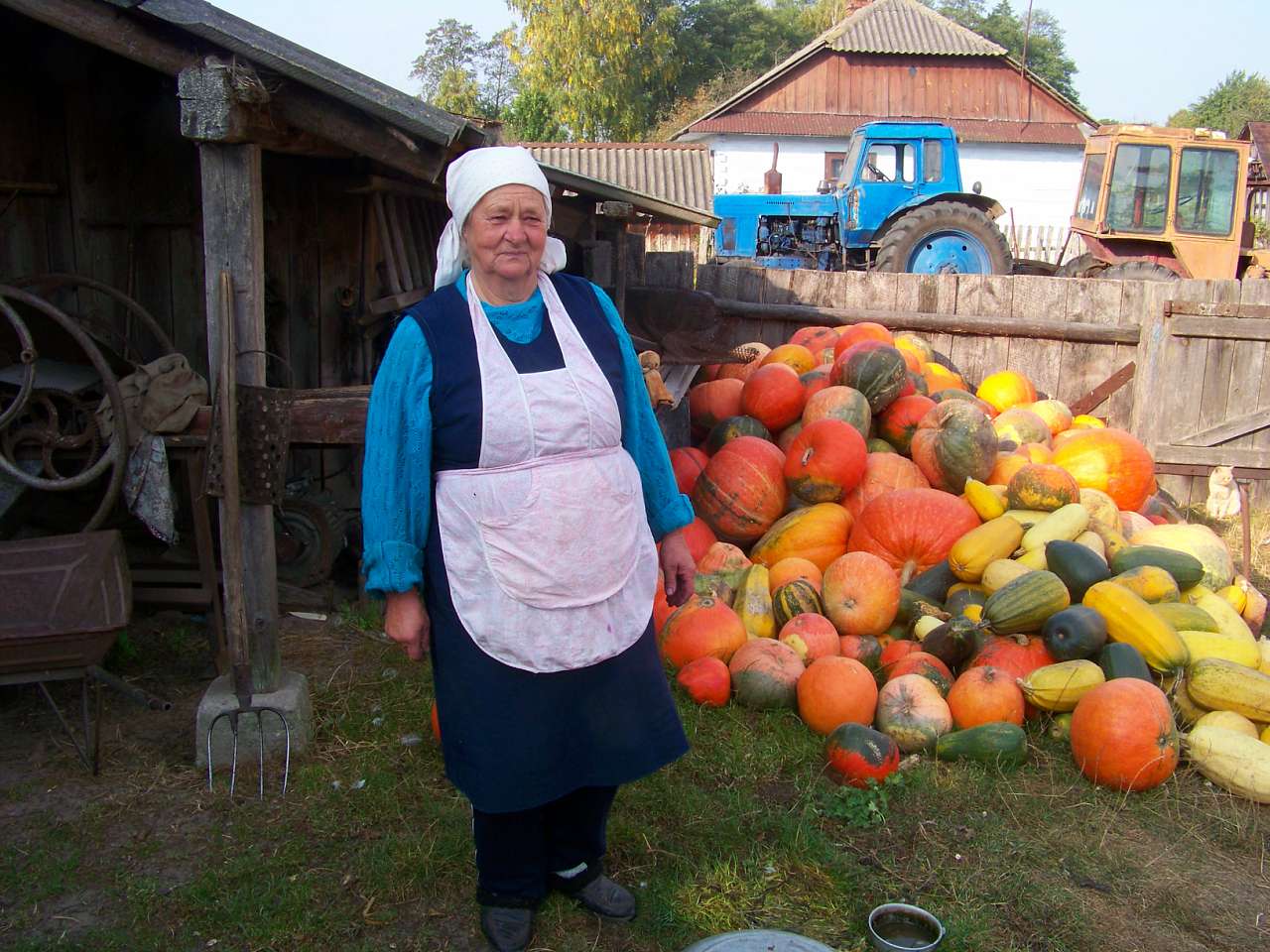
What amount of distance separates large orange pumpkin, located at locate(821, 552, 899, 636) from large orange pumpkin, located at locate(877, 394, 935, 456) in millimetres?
1566

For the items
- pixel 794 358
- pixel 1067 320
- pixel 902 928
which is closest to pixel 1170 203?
pixel 1067 320

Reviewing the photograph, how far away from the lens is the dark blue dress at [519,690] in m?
2.43

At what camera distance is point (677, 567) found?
288 cm

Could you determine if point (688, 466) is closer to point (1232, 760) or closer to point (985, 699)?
point (985, 699)

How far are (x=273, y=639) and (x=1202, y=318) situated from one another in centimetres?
718

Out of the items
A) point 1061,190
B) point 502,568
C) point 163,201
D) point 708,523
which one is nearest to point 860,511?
point 708,523

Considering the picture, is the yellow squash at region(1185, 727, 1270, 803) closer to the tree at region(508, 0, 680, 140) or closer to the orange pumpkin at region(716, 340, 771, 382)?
the orange pumpkin at region(716, 340, 771, 382)

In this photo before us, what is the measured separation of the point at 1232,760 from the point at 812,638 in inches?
64.3

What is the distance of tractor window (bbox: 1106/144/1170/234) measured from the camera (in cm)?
A: 1255

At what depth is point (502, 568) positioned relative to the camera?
95.9 inches

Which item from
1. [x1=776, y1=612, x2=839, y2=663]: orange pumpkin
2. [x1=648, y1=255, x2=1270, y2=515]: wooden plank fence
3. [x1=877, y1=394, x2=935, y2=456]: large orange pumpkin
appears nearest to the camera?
[x1=776, y1=612, x2=839, y2=663]: orange pumpkin

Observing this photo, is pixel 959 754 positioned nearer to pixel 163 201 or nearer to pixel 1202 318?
pixel 163 201

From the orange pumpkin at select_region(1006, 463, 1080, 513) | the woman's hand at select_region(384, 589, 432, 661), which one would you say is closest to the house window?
the orange pumpkin at select_region(1006, 463, 1080, 513)

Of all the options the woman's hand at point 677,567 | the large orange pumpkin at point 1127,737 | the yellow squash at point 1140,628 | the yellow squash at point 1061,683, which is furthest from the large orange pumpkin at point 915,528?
the woman's hand at point 677,567
